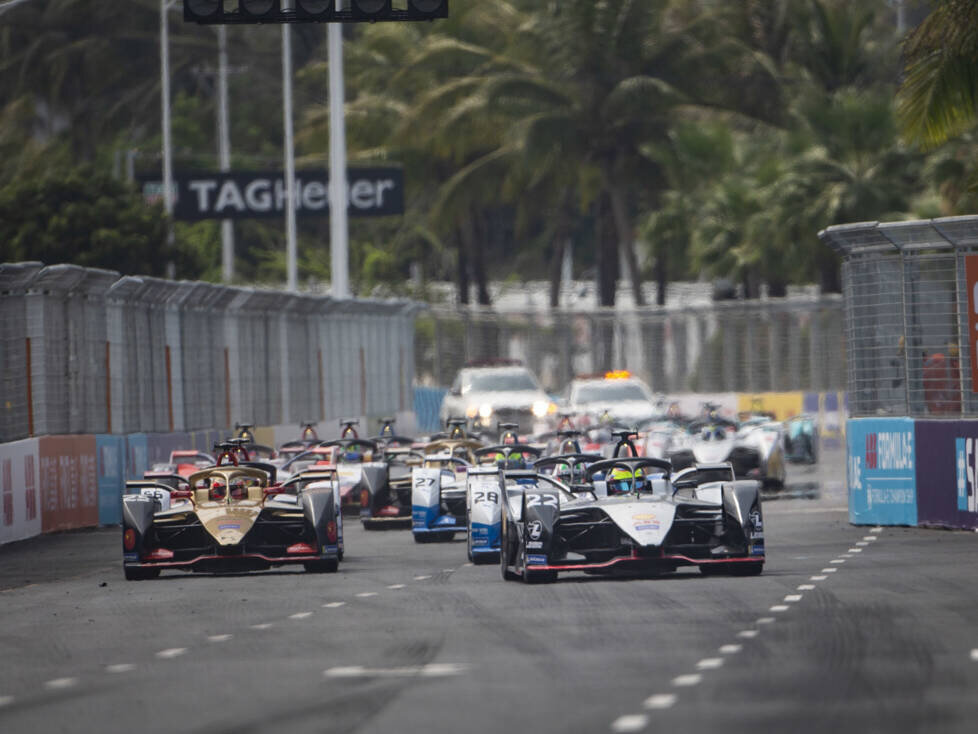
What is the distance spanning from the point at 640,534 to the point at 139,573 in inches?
163

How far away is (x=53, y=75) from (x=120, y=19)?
3.45m

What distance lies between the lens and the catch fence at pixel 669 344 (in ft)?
147

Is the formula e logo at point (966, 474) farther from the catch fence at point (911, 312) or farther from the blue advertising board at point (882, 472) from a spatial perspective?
the blue advertising board at point (882, 472)

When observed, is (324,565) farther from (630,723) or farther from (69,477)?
(630,723)

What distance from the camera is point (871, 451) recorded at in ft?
70.3

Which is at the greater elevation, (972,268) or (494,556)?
(972,268)

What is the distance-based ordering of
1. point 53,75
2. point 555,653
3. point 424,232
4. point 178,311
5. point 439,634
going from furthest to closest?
1. point 53,75
2. point 424,232
3. point 178,311
4. point 439,634
5. point 555,653

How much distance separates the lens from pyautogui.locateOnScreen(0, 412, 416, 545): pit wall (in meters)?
21.6

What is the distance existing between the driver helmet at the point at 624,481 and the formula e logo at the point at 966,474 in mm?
4571

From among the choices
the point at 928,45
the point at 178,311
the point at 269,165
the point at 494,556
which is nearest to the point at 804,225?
the point at 178,311

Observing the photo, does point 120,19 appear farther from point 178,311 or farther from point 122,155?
point 178,311

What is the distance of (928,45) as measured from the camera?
70.6 feet

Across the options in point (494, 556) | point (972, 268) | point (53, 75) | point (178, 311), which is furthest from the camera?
point (53, 75)

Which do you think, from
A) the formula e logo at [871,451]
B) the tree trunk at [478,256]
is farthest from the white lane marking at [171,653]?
the tree trunk at [478,256]
